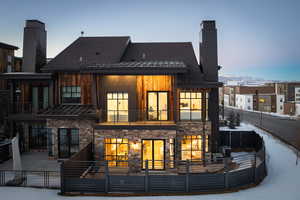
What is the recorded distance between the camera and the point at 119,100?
13234 mm

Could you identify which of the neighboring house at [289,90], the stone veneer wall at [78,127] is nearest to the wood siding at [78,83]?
the stone veneer wall at [78,127]

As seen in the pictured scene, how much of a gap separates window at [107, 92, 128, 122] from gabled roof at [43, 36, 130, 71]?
3.62 metres

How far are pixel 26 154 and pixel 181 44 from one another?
1524cm

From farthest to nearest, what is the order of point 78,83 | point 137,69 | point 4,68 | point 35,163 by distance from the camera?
point 4,68 → point 78,83 → point 35,163 → point 137,69

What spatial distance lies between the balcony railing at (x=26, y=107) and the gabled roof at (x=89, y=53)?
10.4ft

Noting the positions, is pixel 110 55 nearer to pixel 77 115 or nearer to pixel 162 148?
pixel 77 115

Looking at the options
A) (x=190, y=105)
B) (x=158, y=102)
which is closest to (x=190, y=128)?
(x=190, y=105)

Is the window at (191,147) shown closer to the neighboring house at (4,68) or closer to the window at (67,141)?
the window at (67,141)

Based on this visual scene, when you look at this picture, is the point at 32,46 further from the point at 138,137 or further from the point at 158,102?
the point at 138,137

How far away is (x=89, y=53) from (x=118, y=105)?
6.07 meters

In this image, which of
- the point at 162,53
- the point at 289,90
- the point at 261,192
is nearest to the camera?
the point at 261,192

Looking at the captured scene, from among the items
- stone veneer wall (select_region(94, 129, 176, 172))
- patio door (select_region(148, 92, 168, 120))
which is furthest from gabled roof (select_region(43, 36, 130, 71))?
stone veneer wall (select_region(94, 129, 176, 172))

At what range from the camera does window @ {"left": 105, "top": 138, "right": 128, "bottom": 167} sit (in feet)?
41.0

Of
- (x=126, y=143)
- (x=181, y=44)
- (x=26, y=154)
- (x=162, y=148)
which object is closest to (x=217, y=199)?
(x=162, y=148)
